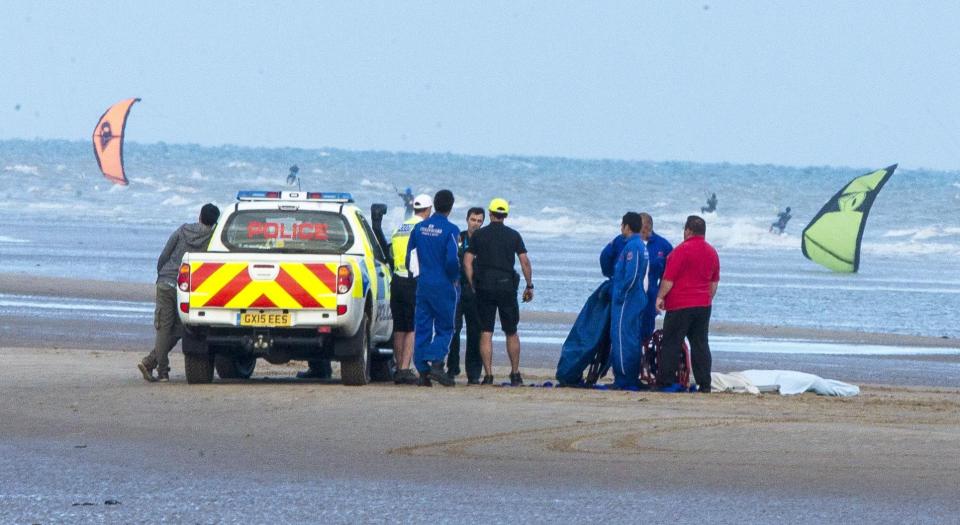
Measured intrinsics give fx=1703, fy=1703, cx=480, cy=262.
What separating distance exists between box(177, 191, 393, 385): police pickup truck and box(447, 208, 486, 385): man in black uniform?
3.13ft

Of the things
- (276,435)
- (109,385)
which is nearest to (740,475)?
(276,435)

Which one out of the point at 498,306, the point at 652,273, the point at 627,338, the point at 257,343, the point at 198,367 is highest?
the point at 652,273

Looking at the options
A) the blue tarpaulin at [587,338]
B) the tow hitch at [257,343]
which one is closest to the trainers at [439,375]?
the blue tarpaulin at [587,338]

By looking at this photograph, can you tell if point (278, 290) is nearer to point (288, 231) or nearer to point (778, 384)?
point (288, 231)

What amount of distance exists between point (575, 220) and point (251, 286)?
50.9 metres

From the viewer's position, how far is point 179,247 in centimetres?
1398

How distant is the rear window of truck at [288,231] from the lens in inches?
538

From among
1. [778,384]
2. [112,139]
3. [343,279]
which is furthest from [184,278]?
[112,139]

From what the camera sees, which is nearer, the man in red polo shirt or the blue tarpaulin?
the man in red polo shirt

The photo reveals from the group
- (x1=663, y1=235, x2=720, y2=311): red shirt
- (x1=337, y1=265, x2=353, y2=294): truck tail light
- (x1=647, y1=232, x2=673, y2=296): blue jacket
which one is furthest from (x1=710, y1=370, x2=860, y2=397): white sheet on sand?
(x1=337, y1=265, x2=353, y2=294): truck tail light

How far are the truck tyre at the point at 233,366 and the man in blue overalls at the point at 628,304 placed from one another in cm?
326

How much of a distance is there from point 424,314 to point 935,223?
Result: 5148 cm

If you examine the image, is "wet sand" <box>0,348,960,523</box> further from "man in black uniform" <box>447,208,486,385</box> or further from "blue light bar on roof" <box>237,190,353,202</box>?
"blue light bar on roof" <box>237,190,353,202</box>

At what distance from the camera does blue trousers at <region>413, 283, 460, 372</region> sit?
544 inches
